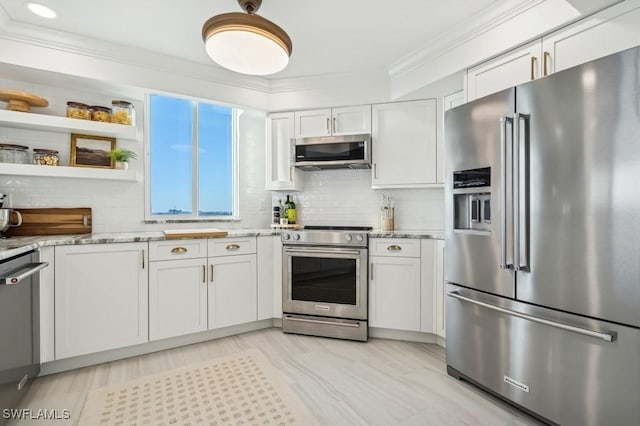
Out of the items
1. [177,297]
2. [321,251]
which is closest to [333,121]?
[321,251]

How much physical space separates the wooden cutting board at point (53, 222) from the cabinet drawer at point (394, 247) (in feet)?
8.39

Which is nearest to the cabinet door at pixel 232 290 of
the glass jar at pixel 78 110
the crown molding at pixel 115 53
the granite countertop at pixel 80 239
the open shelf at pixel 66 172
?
the granite countertop at pixel 80 239

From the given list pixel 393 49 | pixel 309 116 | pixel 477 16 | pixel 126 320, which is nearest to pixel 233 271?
pixel 126 320

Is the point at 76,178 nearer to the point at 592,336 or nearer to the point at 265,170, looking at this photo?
the point at 265,170

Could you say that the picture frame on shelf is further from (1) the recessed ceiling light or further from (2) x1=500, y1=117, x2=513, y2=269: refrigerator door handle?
(2) x1=500, y1=117, x2=513, y2=269: refrigerator door handle

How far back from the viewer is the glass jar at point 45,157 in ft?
8.84

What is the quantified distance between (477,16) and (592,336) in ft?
6.87

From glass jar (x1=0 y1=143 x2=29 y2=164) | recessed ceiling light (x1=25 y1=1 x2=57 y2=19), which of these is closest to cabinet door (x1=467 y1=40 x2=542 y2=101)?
recessed ceiling light (x1=25 y1=1 x2=57 y2=19)

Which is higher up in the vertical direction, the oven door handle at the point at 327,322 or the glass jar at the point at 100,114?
the glass jar at the point at 100,114

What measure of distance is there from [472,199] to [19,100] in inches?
136

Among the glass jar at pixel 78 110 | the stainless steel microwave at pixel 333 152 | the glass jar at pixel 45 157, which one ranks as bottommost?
the glass jar at pixel 45 157

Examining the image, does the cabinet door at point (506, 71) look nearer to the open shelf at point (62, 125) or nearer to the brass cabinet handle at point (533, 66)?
the brass cabinet handle at point (533, 66)

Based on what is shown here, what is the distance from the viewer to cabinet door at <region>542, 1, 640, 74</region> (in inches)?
64.2

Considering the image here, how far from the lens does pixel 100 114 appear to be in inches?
114
